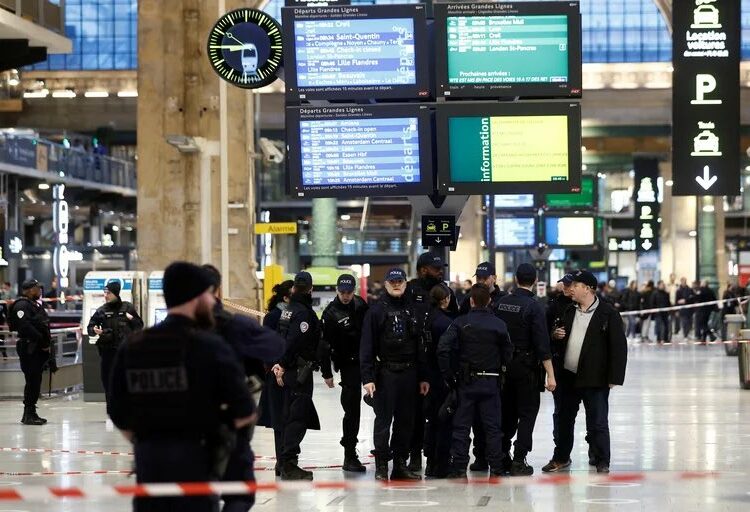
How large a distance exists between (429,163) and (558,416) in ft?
10.6

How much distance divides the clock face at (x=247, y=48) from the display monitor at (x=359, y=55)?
2.45 meters

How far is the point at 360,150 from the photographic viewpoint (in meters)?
15.9

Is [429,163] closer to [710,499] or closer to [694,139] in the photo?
[710,499]

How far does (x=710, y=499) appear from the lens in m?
11.7

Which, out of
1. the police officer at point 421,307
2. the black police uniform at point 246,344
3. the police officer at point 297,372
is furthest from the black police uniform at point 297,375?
the black police uniform at point 246,344

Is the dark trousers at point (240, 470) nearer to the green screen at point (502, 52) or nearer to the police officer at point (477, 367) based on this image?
the police officer at point (477, 367)

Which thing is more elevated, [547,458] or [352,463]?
[352,463]

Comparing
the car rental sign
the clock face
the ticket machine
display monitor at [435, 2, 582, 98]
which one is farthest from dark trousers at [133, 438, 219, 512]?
the car rental sign

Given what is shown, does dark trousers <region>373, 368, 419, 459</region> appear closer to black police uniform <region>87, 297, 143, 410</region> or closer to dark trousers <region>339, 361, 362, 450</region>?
dark trousers <region>339, 361, 362, 450</region>

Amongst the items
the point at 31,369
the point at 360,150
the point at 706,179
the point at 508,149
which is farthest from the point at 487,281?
the point at 706,179

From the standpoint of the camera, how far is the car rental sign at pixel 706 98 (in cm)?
2217

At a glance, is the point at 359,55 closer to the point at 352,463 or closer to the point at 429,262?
the point at 429,262

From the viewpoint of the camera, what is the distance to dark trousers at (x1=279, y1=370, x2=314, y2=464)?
13.0 meters

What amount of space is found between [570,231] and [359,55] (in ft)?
112
